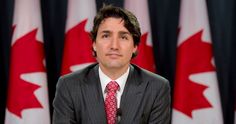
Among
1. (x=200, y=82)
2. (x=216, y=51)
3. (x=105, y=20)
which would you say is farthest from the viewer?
(x=216, y=51)

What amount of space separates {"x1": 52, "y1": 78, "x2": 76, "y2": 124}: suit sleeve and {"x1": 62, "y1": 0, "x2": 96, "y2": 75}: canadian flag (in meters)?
1.37

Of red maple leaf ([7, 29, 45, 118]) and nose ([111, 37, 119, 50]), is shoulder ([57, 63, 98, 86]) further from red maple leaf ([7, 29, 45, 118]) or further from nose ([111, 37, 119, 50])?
red maple leaf ([7, 29, 45, 118])

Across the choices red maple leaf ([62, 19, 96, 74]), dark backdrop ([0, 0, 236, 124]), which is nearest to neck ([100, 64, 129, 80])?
red maple leaf ([62, 19, 96, 74])

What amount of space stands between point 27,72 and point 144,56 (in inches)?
34.0

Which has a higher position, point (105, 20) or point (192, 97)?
point (105, 20)

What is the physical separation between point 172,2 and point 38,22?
1.12 metres

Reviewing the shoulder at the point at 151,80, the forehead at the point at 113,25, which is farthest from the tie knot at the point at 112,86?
the forehead at the point at 113,25

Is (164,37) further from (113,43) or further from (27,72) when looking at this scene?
(113,43)

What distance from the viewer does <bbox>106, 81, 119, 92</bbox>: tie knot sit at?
1672mm

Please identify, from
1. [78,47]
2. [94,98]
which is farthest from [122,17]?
[78,47]

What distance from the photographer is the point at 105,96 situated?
167cm

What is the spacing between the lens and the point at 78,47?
121 inches

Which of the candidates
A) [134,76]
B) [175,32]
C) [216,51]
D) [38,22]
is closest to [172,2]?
[175,32]

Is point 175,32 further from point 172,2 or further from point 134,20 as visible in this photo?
point 134,20
